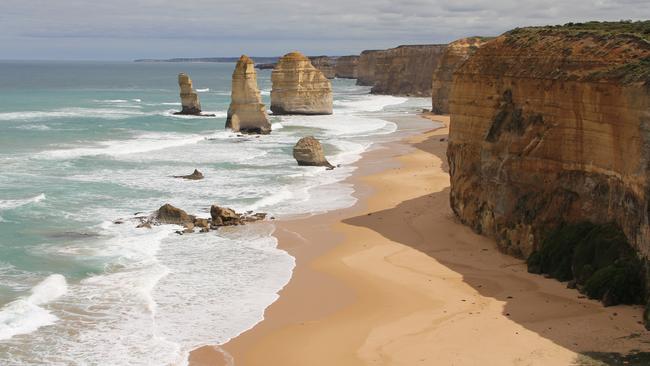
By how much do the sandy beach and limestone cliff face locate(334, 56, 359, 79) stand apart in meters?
153

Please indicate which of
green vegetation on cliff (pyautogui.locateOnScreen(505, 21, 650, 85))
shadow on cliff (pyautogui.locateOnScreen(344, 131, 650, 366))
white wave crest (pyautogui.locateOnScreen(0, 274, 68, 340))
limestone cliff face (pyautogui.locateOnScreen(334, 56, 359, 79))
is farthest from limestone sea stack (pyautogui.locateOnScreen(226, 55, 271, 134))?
limestone cliff face (pyautogui.locateOnScreen(334, 56, 359, 79))

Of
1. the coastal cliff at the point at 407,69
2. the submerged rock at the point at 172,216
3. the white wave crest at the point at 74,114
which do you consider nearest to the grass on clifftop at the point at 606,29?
the submerged rock at the point at 172,216

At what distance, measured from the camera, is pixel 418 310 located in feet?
55.2

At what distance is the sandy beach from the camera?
46.8 feet

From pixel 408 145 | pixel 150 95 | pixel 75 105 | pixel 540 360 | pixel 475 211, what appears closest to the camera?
pixel 540 360

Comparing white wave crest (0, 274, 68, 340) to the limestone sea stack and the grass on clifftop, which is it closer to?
the grass on clifftop

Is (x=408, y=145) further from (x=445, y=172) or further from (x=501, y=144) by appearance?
(x=501, y=144)

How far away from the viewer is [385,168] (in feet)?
128

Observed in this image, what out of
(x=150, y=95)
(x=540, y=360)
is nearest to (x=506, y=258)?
(x=540, y=360)

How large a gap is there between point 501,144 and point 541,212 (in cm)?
245

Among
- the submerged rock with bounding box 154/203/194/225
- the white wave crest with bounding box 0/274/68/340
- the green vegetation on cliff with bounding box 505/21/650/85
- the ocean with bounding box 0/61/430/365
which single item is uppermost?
the green vegetation on cliff with bounding box 505/21/650/85

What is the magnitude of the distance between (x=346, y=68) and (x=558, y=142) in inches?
6339

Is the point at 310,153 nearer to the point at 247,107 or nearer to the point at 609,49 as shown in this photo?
the point at 247,107

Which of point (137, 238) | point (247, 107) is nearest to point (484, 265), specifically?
point (137, 238)
